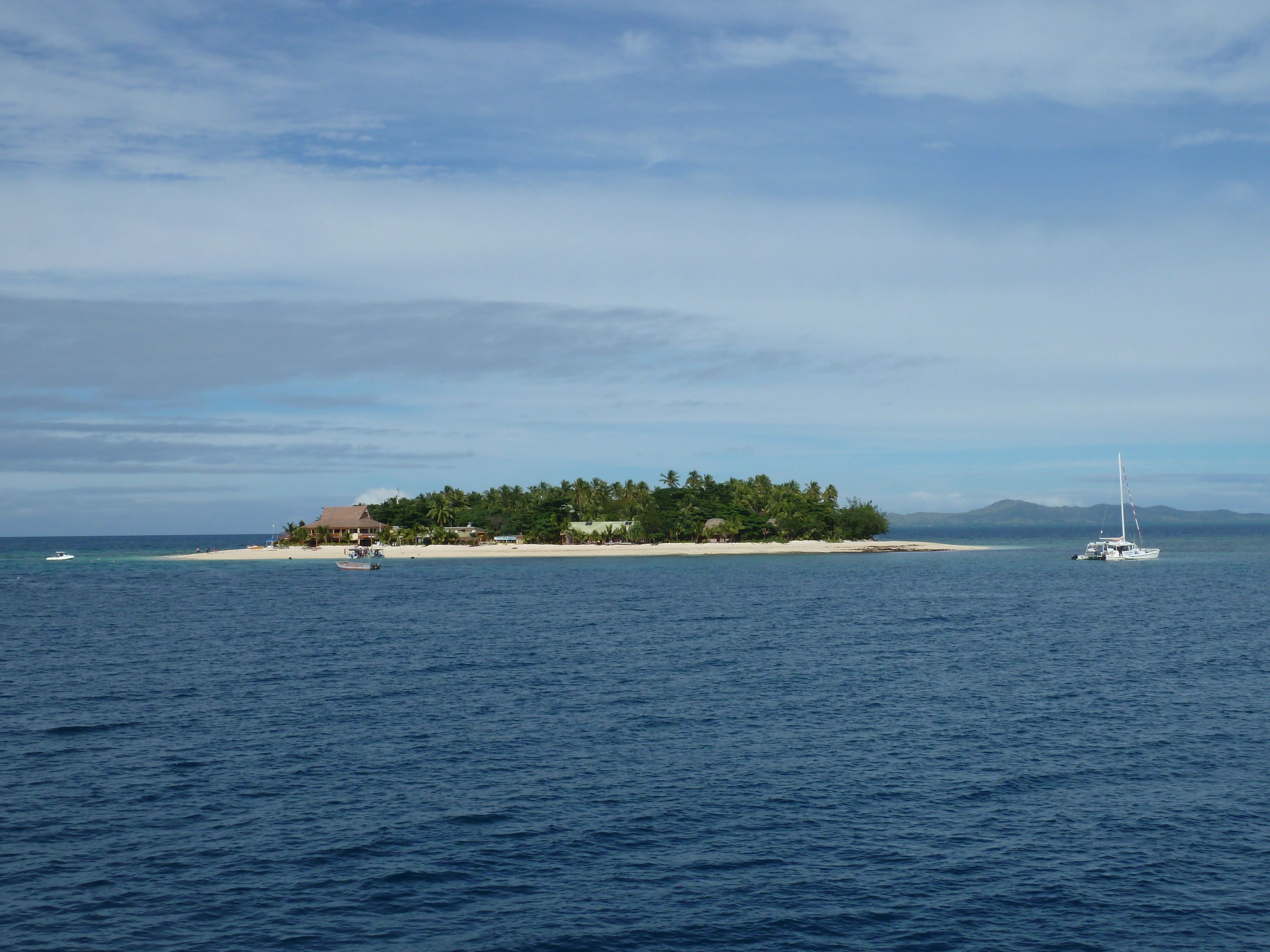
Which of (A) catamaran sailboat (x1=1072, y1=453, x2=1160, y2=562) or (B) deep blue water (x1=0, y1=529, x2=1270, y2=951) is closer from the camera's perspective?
(B) deep blue water (x1=0, y1=529, x2=1270, y2=951)

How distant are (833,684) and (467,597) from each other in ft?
226

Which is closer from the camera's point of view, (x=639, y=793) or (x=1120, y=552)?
(x=639, y=793)

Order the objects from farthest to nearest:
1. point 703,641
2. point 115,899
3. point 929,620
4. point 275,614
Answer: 1. point 275,614
2. point 929,620
3. point 703,641
4. point 115,899

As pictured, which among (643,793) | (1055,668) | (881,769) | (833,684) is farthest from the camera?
(1055,668)

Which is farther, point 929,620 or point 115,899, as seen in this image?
point 929,620

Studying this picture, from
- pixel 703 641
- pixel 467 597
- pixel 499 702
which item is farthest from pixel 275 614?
pixel 499 702

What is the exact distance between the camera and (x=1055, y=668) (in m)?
59.8

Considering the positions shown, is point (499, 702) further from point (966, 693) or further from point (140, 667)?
point (140, 667)

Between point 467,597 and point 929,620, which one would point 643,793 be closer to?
point 929,620

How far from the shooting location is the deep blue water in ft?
77.7

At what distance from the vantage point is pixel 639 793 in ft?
109

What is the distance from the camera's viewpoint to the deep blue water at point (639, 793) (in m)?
23.7

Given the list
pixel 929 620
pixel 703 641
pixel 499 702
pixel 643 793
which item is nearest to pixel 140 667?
pixel 499 702

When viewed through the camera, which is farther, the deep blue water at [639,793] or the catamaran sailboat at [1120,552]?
the catamaran sailboat at [1120,552]
